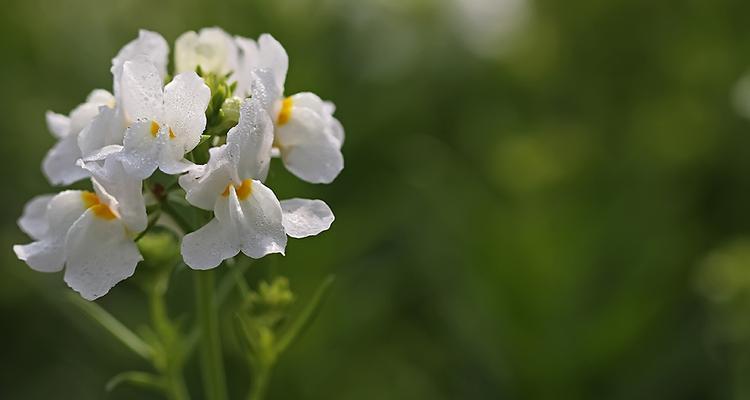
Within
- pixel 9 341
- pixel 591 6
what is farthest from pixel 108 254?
pixel 591 6

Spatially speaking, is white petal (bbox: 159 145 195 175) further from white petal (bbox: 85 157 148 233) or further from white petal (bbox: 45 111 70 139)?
white petal (bbox: 45 111 70 139)

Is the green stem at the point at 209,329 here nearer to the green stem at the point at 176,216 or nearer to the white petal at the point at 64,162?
the green stem at the point at 176,216

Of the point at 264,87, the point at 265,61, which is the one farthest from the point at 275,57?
the point at 264,87

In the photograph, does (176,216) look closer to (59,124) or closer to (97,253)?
(97,253)

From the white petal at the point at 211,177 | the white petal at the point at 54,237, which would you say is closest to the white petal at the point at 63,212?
the white petal at the point at 54,237

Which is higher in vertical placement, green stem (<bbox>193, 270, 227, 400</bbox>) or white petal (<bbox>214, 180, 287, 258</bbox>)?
white petal (<bbox>214, 180, 287, 258</bbox>)

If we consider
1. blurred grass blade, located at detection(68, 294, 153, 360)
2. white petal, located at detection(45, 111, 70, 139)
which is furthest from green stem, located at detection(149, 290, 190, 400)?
white petal, located at detection(45, 111, 70, 139)
